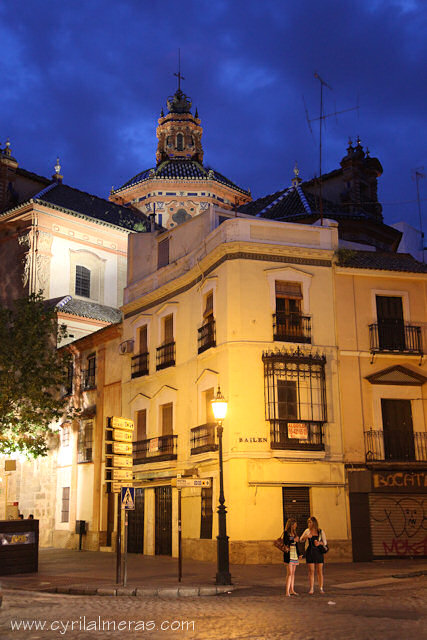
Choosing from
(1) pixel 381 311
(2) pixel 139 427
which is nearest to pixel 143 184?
(2) pixel 139 427

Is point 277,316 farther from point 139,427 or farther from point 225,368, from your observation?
point 139,427

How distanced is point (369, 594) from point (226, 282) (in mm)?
11903

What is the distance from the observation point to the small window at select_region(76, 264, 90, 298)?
1624 inches

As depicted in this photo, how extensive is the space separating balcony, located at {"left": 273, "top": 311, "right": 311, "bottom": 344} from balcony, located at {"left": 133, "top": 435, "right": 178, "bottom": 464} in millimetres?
5661

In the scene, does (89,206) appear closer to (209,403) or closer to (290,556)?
(209,403)

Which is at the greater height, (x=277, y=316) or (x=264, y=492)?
(x=277, y=316)

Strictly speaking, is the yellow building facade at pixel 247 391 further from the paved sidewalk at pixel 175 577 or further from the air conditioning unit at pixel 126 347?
the air conditioning unit at pixel 126 347

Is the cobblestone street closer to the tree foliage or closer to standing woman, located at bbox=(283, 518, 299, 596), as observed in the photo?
standing woman, located at bbox=(283, 518, 299, 596)

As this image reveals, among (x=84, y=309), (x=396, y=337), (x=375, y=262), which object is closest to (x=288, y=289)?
(x=375, y=262)

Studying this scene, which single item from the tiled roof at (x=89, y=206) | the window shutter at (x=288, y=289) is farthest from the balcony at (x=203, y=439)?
the tiled roof at (x=89, y=206)

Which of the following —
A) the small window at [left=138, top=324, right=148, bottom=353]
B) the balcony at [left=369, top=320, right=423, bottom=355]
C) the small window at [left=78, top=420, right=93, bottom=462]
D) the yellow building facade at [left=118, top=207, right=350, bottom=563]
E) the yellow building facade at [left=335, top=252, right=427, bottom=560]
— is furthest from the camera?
the small window at [left=78, top=420, right=93, bottom=462]

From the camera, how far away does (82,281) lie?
41.4 m

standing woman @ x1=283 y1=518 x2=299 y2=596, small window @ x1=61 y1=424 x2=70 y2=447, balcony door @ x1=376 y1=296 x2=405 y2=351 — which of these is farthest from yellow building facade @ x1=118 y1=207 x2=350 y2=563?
standing woman @ x1=283 y1=518 x2=299 y2=596

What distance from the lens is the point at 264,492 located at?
21.8 metres
